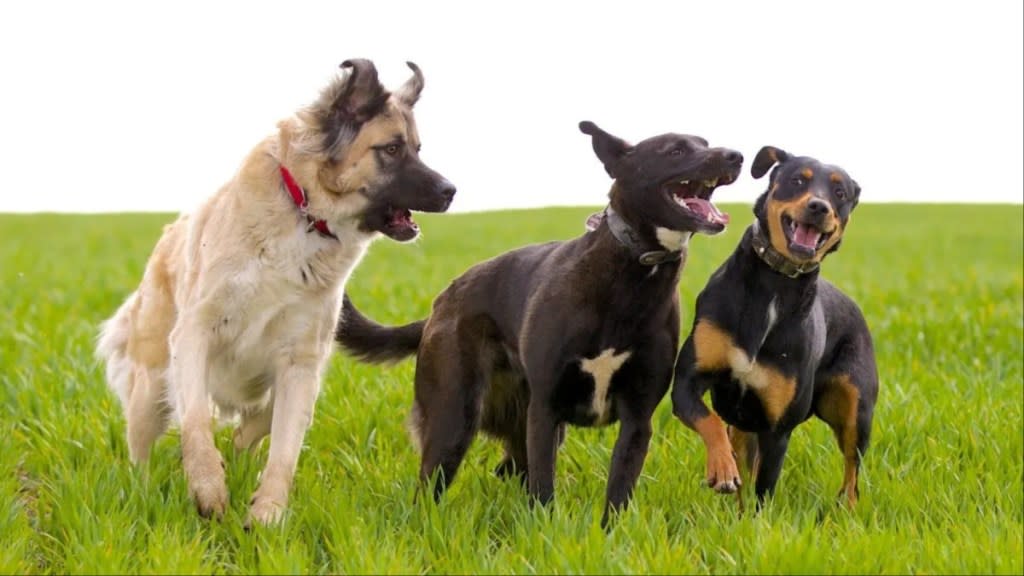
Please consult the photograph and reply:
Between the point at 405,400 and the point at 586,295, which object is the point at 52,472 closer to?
the point at 405,400

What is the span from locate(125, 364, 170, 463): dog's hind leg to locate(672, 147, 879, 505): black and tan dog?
2.80 metres

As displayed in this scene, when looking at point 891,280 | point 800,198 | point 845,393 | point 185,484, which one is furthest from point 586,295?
point 891,280

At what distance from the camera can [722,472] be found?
5621 millimetres

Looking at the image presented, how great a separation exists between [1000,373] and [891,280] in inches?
334

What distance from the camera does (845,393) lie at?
666 centimetres

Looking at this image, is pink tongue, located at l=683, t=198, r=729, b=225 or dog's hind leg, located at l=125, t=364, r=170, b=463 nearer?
pink tongue, located at l=683, t=198, r=729, b=225

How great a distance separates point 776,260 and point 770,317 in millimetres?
272

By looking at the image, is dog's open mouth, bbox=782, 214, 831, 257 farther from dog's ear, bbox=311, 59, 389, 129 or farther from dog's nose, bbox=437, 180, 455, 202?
dog's ear, bbox=311, 59, 389, 129

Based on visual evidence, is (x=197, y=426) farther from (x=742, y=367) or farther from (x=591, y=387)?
(x=742, y=367)

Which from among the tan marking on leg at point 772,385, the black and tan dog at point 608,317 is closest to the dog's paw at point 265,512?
the black and tan dog at point 608,317

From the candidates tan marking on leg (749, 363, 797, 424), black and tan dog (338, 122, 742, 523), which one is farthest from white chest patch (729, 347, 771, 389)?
black and tan dog (338, 122, 742, 523)

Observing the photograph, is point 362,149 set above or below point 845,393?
above

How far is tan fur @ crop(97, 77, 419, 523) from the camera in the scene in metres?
6.07

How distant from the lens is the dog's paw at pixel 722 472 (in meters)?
5.59
